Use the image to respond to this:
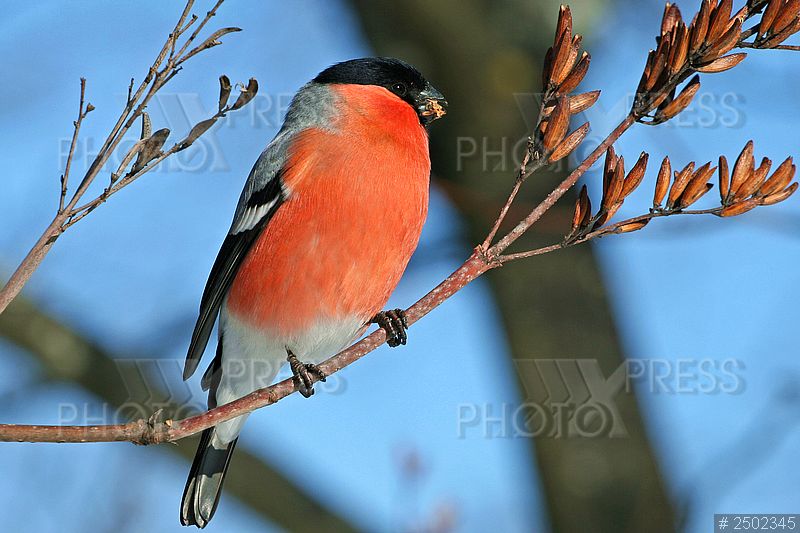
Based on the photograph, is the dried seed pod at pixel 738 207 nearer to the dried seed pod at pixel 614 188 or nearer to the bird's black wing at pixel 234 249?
the dried seed pod at pixel 614 188

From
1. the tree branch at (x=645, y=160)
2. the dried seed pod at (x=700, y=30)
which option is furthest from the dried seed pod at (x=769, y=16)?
the dried seed pod at (x=700, y=30)

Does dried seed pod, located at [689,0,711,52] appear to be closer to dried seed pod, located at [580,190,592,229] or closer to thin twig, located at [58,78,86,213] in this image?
dried seed pod, located at [580,190,592,229]

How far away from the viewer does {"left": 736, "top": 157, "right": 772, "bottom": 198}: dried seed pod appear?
2.12 m

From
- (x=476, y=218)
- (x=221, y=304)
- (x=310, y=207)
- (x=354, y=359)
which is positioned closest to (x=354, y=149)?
(x=310, y=207)

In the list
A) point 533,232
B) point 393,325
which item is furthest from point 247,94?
point 533,232

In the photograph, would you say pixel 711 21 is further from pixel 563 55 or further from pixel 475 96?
pixel 475 96

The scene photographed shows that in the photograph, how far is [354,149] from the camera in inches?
143

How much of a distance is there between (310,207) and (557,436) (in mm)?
2808

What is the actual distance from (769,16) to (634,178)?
0.50m

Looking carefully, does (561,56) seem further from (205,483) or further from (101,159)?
(205,483)

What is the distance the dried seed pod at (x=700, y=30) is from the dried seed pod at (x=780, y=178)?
0.37m

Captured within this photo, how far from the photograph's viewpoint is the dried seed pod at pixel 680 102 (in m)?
2.16

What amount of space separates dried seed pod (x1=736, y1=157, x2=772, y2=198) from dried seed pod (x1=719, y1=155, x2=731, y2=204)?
30 millimetres

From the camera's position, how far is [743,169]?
2.13 metres
